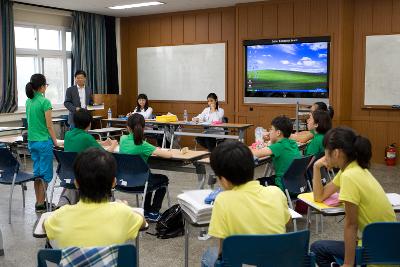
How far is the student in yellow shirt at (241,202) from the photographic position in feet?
6.43

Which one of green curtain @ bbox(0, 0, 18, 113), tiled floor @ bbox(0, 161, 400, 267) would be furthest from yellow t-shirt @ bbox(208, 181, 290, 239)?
green curtain @ bbox(0, 0, 18, 113)

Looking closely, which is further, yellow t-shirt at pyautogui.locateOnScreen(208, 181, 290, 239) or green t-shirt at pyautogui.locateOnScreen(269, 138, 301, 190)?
green t-shirt at pyautogui.locateOnScreen(269, 138, 301, 190)

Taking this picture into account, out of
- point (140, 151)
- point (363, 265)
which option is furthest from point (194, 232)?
point (363, 265)

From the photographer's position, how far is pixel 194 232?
424cm

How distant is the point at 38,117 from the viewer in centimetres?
477

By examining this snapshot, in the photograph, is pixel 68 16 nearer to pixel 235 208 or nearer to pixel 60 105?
pixel 60 105

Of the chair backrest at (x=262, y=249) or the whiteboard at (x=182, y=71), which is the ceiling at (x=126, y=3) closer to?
the whiteboard at (x=182, y=71)

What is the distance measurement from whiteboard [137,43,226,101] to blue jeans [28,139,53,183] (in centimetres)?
481

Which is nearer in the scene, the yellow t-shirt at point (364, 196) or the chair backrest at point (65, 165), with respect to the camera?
the yellow t-shirt at point (364, 196)

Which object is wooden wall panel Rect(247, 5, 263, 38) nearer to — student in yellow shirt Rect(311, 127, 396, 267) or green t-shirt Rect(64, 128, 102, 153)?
green t-shirt Rect(64, 128, 102, 153)

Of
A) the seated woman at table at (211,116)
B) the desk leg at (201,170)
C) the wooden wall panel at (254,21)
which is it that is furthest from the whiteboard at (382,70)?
the desk leg at (201,170)

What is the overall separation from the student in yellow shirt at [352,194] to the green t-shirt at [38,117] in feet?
10.7

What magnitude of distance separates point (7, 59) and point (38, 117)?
3907 millimetres

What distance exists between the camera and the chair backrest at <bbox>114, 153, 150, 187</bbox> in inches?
160
